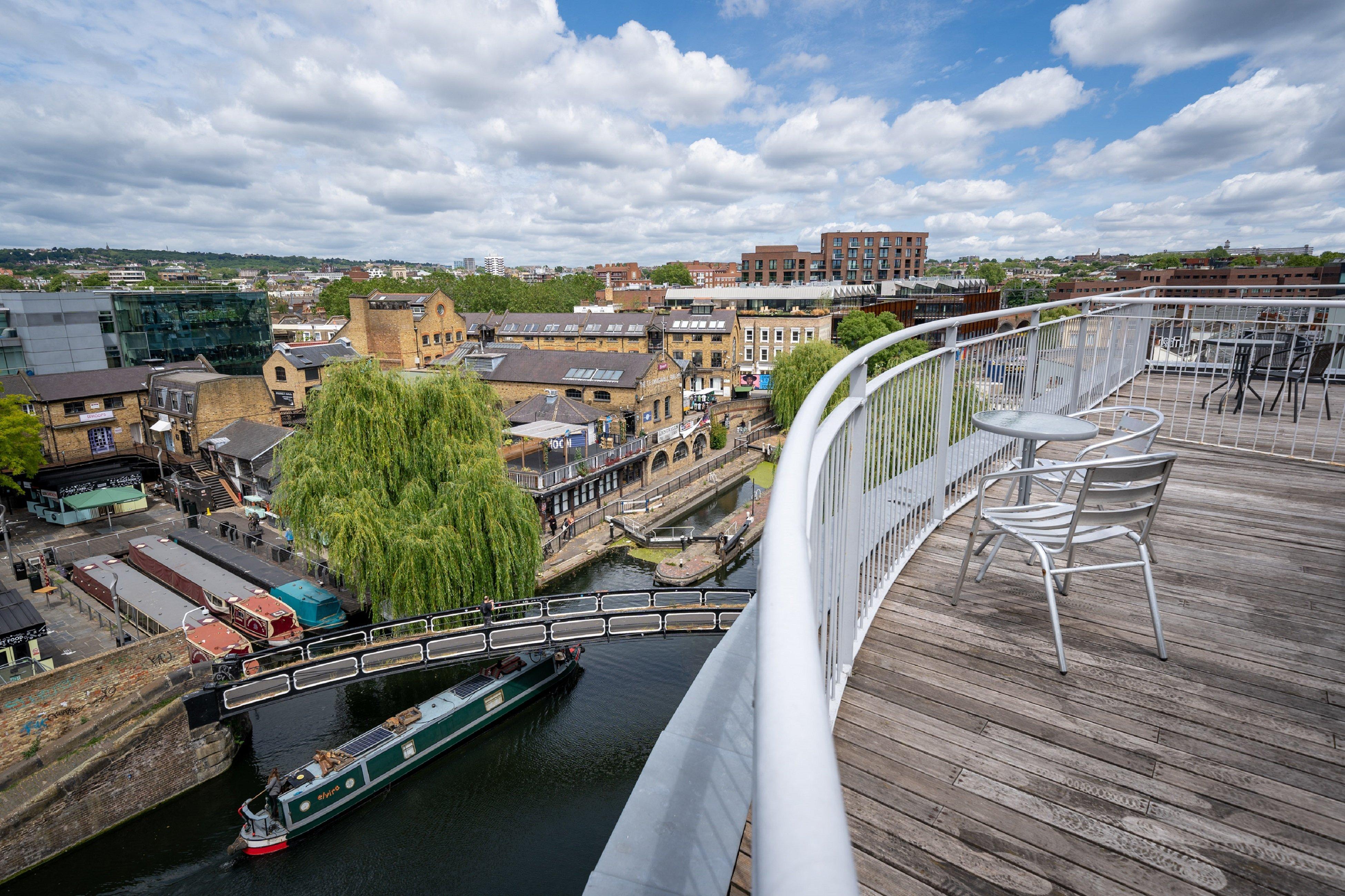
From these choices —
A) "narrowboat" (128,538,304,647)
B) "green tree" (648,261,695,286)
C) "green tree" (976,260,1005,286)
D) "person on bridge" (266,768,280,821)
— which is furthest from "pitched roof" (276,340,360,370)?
"green tree" (976,260,1005,286)

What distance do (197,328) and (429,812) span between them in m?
36.2

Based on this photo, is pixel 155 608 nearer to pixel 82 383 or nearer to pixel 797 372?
pixel 82 383

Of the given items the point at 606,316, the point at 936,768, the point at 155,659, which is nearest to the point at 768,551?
the point at 936,768

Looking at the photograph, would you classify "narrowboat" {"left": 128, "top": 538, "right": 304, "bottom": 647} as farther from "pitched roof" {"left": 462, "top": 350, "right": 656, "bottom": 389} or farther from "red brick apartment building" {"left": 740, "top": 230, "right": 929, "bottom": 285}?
"red brick apartment building" {"left": 740, "top": 230, "right": 929, "bottom": 285}

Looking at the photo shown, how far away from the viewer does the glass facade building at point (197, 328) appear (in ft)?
118

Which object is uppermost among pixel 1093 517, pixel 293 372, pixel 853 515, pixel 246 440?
pixel 853 515

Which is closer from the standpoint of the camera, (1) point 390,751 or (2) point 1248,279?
(1) point 390,751

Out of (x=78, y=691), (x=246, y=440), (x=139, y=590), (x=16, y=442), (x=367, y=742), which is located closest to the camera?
(x=78, y=691)

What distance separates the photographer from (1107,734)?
2553mm

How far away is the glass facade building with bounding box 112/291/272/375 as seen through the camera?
1416 inches

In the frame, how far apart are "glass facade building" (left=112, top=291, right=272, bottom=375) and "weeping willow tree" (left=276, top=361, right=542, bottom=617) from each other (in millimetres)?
28635

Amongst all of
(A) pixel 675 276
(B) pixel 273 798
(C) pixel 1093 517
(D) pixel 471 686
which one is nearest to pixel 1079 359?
(C) pixel 1093 517

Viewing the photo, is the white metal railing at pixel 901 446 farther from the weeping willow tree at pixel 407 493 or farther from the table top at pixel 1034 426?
the weeping willow tree at pixel 407 493

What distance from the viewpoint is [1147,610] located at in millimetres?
3420
